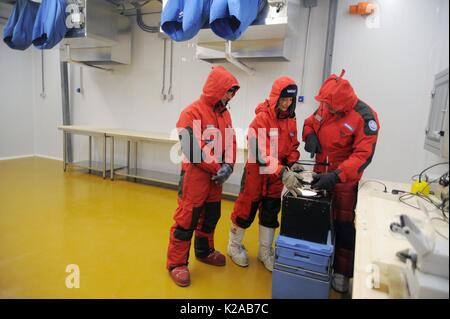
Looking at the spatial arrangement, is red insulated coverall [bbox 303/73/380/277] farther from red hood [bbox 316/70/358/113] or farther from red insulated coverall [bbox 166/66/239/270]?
red insulated coverall [bbox 166/66/239/270]

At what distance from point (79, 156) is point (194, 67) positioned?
112 inches

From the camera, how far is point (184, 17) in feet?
7.82

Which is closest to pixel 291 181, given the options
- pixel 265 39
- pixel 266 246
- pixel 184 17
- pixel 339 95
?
pixel 339 95

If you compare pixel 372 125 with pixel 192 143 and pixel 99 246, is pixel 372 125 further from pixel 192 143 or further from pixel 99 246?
pixel 99 246

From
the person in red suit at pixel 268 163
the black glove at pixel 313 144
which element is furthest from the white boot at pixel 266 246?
the black glove at pixel 313 144

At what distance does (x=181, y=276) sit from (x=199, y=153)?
0.84 meters

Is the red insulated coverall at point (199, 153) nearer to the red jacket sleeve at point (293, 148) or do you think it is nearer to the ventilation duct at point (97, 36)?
the red jacket sleeve at point (293, 148)

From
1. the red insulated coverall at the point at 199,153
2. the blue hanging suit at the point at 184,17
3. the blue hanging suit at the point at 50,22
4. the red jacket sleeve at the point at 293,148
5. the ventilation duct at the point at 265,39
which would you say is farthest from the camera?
the blue hanging suit at the point at 50,22

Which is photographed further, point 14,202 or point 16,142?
point 16,142

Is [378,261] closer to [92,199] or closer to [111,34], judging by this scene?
[92,199]

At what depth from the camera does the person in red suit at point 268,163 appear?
193 cm

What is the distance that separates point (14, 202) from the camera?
10.9 feet

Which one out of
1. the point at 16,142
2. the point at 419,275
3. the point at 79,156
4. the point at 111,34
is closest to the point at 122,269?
the point at 419,275

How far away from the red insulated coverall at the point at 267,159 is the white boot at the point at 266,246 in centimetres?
5
